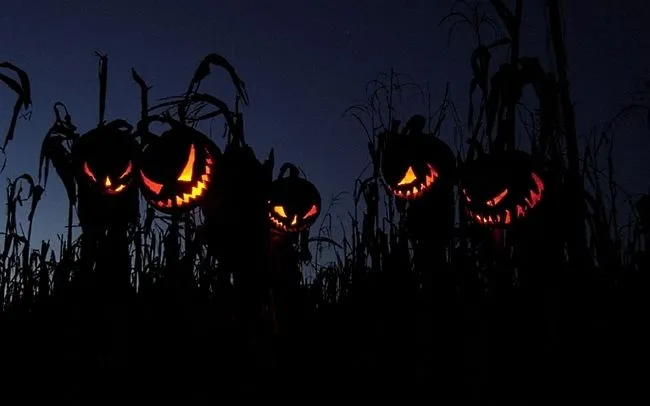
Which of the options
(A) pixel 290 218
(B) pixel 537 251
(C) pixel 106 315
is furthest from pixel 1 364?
(A) pixel 290 218

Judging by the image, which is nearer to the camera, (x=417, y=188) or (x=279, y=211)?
(x=417, y=188)

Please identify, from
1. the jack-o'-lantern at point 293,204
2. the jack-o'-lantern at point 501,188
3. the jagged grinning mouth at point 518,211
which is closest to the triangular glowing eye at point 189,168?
the jack-o'-lantern at point 501,188

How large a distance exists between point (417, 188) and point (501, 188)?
0.66 metres

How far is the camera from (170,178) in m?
4.22

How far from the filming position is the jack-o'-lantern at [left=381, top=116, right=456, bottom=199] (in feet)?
15.9

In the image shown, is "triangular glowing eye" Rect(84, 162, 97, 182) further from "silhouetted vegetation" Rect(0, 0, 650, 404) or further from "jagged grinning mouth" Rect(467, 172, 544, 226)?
"jagged grinning mouth" Rect(467, 172, 544, 226)

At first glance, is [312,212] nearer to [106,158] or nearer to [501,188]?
[106,158]

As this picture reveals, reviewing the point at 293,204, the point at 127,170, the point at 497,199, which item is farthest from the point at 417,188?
the point at 127,170

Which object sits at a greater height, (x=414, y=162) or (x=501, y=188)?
(x=414, y=162)

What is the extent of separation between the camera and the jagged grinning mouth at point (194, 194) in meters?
4.23

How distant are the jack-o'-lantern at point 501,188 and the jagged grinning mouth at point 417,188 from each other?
0.41 metres

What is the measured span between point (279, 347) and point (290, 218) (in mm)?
2711

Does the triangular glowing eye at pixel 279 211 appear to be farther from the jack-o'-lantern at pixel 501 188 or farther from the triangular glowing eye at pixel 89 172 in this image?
the jack-o'-lantern at pixel 501 188

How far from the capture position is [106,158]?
4.74m
